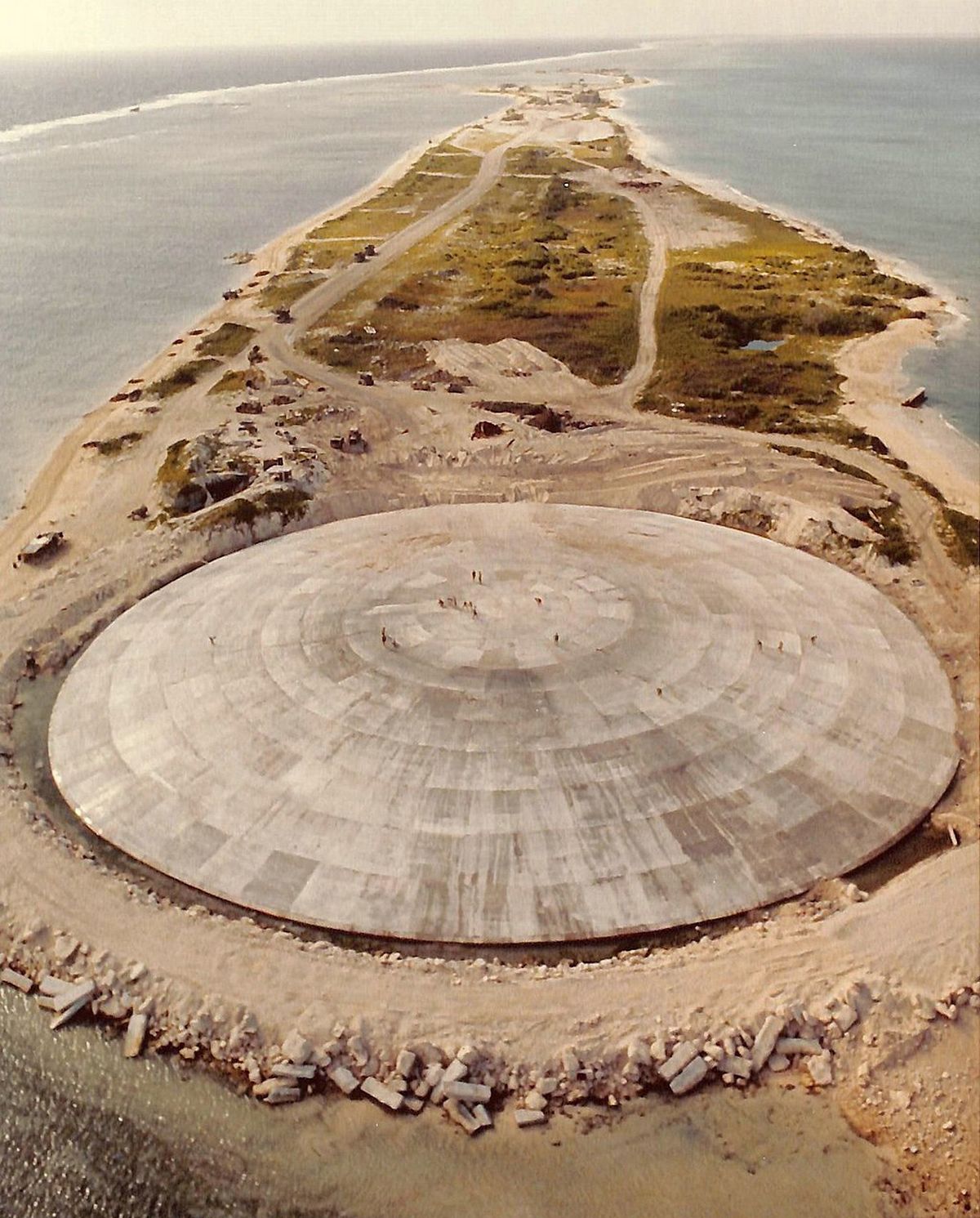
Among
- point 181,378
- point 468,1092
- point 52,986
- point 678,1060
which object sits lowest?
point 678,1060

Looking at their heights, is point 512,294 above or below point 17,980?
above

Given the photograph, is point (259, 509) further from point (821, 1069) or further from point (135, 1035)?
point (821, 1069)

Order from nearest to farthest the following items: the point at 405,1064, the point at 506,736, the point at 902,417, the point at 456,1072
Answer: the point at 456,1072 < the point at 405,1064 < the point at 506,736 < the point at 902,417

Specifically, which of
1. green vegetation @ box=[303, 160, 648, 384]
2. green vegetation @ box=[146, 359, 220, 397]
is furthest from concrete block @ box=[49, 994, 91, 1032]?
green vegetation @ box=[303, 160, 648, 384]

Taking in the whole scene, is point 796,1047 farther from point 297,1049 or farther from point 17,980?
point 17,980

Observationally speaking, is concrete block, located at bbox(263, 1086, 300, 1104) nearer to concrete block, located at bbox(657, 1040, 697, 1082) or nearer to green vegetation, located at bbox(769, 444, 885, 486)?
concrete block, located at bbox(657, 1040, 697, 1082)

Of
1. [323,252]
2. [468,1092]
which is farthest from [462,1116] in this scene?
[323,252]

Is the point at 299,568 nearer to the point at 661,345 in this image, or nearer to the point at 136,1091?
the point at 136,1091

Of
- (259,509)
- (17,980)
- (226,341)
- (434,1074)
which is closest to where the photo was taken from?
(434,1074)

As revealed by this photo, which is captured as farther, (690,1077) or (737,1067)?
(737,1067)
